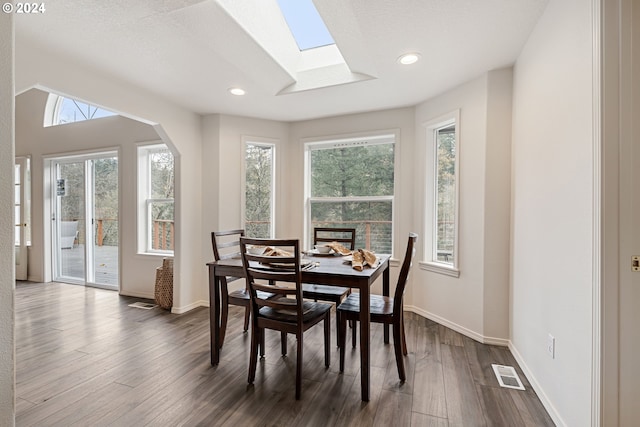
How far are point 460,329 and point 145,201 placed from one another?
4.36 m

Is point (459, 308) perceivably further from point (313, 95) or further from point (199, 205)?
point (199, 205)

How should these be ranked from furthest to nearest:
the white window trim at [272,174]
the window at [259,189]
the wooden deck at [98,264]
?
the wooden deck at [98,264] → the window at [259,189] → the white window trim at [272,174]

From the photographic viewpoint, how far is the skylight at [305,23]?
8.10 ft

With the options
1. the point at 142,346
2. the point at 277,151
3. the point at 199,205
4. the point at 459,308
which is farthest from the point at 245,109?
the point at 459,308

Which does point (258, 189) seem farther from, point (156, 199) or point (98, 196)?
point (98, 196)

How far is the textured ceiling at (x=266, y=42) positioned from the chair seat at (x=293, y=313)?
1.99 m

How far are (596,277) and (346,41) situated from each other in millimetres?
2110

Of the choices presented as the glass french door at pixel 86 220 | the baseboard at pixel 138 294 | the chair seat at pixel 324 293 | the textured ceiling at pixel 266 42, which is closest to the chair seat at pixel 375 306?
the chair seat at pixel 324 293

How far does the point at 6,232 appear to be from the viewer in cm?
81

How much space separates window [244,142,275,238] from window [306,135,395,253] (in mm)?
525

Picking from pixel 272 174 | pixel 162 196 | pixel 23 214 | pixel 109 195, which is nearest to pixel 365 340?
pixel 272 174

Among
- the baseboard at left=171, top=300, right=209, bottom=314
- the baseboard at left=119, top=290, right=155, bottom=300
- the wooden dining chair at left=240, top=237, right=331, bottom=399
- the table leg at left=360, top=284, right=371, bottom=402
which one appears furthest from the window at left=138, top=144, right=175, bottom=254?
the table leg at left=360, top=284, right=371, bottom=402

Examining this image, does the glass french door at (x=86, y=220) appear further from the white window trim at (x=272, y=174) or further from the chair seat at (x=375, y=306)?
the chair seat at (x=375, y=306)
